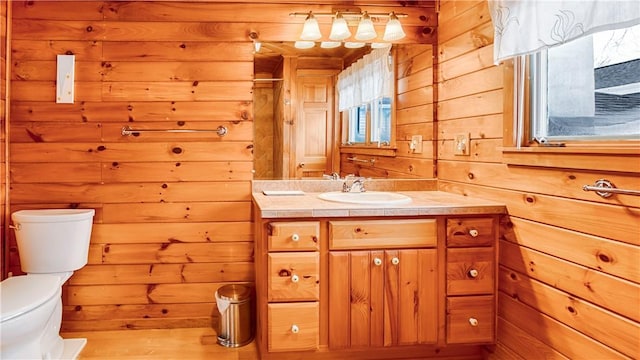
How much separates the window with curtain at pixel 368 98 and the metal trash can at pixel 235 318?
1080mm

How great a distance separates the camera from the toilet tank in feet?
7.48

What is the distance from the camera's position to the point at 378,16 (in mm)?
2711

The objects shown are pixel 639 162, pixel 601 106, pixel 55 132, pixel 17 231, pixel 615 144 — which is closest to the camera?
pixel 639 162

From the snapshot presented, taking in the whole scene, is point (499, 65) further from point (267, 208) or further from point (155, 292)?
point (155, 292)

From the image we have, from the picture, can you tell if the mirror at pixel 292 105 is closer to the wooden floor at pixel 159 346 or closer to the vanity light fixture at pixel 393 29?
the vanity light fixture at pixel 393 29

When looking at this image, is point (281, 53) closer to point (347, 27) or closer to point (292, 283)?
point (347, 27)

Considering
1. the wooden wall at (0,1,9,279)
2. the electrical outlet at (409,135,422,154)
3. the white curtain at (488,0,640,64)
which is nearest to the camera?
the white curtain at (488,0,640,64)

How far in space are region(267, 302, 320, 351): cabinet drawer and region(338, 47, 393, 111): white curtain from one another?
1.21m

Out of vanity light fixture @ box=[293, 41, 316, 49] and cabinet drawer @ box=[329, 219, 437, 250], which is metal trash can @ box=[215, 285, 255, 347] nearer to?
cabinet drawer @ box=[329, 219, 437, 250]

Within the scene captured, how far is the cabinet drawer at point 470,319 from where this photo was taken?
6.84ft

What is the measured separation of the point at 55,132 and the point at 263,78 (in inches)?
46.2

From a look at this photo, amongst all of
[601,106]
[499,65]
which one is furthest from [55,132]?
[601,106]

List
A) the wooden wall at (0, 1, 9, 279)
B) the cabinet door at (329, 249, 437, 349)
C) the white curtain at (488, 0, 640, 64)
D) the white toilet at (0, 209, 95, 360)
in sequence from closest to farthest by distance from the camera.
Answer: the white curtain at (488, 0, 640, 64)
the white toilet at (0, 209, 95, 360)
the cabinet door at (329, 249, 437, 349)
the wooden wall at (0, 1, 9, 279)

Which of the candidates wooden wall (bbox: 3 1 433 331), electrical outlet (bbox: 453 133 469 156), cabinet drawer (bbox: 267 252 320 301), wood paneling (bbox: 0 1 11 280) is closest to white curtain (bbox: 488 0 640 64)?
electrical outlet (bbox: 453 133 469 156)
